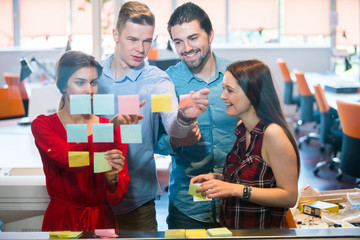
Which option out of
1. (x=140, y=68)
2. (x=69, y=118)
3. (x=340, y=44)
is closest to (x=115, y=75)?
(x=140, y=68)

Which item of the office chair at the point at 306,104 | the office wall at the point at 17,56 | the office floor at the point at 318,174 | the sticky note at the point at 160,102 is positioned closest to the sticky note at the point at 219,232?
the sticky note at the point at 160,102

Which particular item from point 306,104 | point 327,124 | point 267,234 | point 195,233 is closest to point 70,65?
point 195,233

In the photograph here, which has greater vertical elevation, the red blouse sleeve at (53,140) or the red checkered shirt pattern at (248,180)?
the red blouse sleeve at (53,140)

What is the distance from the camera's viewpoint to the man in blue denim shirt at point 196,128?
1.24 metres

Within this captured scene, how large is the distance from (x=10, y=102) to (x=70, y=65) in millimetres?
572

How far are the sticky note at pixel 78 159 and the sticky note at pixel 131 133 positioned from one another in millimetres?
121

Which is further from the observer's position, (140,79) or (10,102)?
(10,102)

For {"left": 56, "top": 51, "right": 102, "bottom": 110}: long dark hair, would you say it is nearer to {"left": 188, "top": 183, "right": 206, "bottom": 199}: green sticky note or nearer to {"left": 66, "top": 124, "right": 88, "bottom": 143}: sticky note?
{"left": 66, "top": 124, "right": 88, "bottom": 143}: sticky note

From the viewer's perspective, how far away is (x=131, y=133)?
4.10 ft

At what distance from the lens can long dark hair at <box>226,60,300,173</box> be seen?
47.7 inches

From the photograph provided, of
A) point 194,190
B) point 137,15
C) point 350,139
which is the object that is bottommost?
point 350,139

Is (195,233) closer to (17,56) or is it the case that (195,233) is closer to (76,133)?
(76,133)

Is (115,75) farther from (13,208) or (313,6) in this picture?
(313,6)

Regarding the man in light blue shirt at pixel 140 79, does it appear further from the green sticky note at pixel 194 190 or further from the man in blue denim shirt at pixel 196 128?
the green sticky note at pixel 194 190
